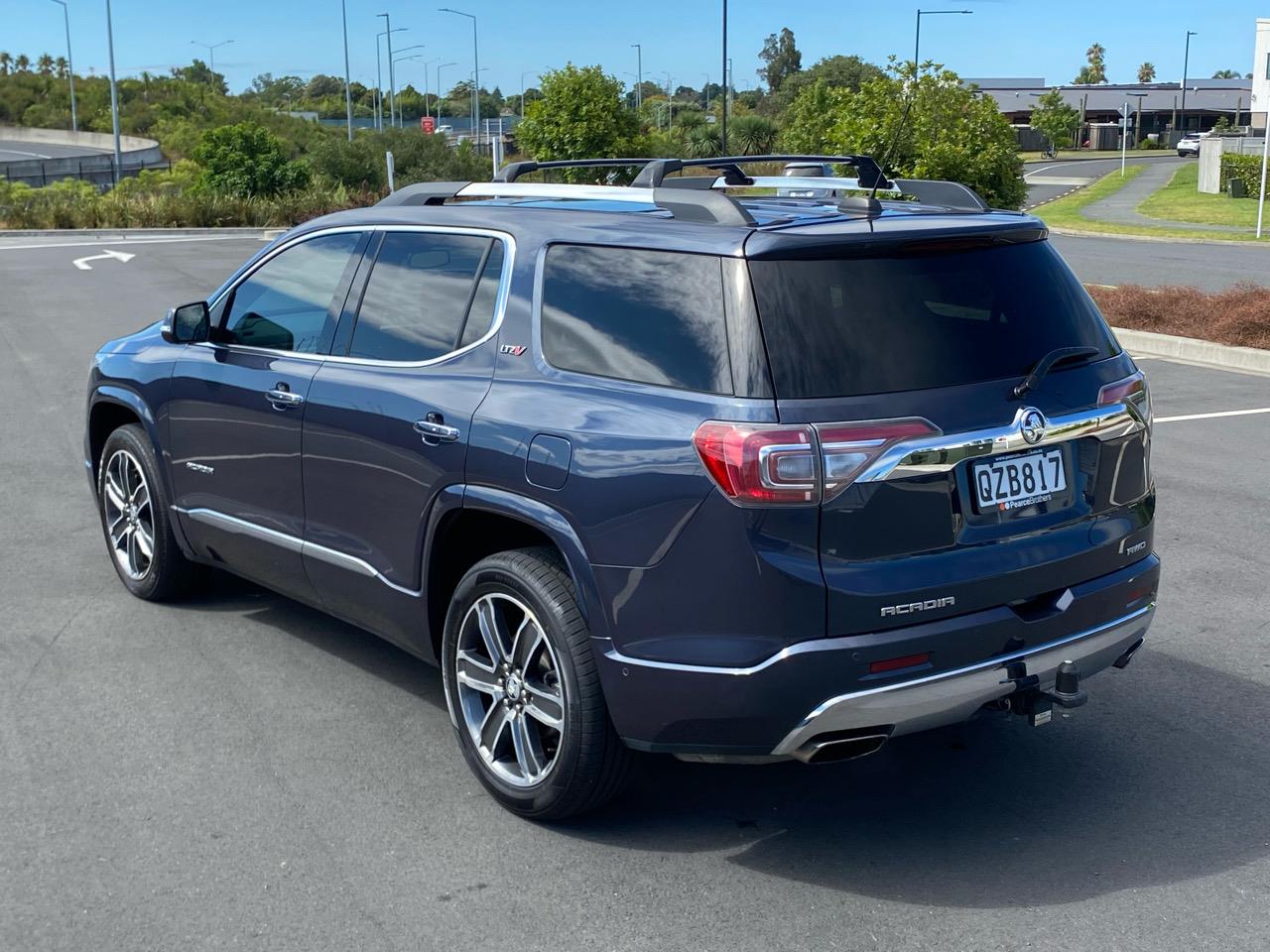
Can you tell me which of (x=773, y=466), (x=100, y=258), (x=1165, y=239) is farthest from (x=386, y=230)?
(x=1165, y=239)

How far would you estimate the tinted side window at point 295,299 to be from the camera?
5332mm

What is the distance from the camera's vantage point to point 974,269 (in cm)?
420

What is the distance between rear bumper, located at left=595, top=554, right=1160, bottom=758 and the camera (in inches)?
148

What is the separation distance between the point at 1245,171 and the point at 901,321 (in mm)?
48483

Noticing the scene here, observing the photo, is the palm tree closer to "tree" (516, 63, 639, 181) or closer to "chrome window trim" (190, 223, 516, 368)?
"tree" (516, 63, 639, 181)

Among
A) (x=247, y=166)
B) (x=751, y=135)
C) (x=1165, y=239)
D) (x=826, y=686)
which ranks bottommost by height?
(x=1165, y=239)

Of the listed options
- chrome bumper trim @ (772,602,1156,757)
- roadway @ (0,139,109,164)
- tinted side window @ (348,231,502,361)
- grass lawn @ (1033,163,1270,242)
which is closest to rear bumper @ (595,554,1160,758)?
chrome bumper trim @ (772,602,1156,757)

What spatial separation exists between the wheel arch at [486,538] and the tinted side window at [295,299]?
40.2 inches

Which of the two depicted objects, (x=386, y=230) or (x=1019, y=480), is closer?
(x=1019, y=480)

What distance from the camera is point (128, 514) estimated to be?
6.63 meters

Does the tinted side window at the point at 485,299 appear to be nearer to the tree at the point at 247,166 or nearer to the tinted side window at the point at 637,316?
the tinted side window at the point at 637,316

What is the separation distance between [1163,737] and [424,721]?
258 centimetres

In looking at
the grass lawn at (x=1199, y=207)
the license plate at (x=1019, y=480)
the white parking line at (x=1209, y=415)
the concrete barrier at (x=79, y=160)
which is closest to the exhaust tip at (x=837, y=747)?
the license plate at (x=1019, y=480)

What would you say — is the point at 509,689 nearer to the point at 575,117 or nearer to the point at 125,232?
the point at 125,232
